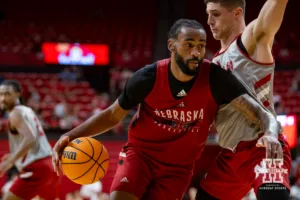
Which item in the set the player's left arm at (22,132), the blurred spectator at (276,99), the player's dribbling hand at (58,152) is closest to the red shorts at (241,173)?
the player's dribbling hand at (58,152)

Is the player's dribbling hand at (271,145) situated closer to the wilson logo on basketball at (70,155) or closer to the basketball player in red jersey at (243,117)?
the basketball player in red jersey at (243,117)

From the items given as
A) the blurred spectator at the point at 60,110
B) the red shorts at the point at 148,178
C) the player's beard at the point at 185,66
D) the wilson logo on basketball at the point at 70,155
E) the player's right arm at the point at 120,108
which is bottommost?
the blurred spectator at the point at 60,110

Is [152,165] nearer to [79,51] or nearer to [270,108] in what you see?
[270,108]

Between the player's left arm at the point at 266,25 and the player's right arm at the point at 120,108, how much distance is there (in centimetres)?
66

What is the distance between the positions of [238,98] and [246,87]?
17cm

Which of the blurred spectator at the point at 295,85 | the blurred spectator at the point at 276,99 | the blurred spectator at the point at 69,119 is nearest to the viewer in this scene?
the blurred spectator at the point at 69,119

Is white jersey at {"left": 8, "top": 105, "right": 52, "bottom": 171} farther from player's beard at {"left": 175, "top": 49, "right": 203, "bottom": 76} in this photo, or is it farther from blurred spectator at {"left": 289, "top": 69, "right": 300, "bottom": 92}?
blurred spectator at {"left": 289, "top": 69, "right": 300, "bottom": 92}

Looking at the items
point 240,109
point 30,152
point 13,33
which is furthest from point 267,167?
point 13,33

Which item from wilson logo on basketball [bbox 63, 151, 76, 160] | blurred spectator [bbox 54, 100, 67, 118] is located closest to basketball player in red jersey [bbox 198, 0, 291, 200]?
wilson logo on basketball [bbox 63, 151, 76, 160]

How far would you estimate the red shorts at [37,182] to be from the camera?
5750 millimetres

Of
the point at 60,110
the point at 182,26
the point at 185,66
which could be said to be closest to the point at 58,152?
the point at 185,66

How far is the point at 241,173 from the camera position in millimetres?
3721

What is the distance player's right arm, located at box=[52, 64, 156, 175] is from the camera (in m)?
3.71

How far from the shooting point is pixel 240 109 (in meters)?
3.61
